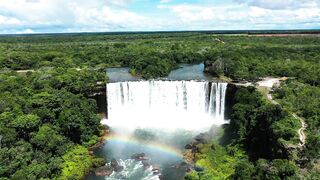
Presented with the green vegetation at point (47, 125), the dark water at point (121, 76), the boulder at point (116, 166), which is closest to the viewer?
the green vegetation at point (47, 125)

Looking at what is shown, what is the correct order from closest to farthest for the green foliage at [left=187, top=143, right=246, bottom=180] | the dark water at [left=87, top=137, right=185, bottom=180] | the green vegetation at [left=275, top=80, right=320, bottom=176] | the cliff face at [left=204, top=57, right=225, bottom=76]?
the green vegetation at [left=275, top=80, right=320, bottom=176] < the green foliage at [left=187, top=143, right=246, bottom=180] < the dark water at [left=87, top=137, right=185, bottom=180] < the cliff face at [left=204, top=57, right=225, bottom=76]

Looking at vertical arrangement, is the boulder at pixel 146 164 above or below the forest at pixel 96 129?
below

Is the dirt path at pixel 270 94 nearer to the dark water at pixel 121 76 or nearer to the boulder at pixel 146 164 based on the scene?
the boulder at pixel 146 164

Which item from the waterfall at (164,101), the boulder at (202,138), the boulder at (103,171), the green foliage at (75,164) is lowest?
the boulder at (103,171)

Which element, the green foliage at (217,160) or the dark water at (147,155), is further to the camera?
the dark water at (147,155)

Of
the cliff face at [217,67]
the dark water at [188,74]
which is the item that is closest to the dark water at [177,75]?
the dark water at [188,74]

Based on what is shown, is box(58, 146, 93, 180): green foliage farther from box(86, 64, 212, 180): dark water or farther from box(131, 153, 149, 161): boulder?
box(131, 153, 149, 161): boulder

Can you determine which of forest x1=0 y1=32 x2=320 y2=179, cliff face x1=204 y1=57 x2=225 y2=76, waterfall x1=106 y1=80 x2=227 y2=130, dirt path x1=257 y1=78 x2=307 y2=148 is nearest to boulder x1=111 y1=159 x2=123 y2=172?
forest x1=0 y1=32 x2=320 y2=179

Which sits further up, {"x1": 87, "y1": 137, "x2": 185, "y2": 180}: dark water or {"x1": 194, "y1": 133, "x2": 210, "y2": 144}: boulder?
{"x1": 194, "y1": 133, "x2": 210, "y2": 144}: boulder
